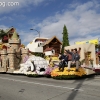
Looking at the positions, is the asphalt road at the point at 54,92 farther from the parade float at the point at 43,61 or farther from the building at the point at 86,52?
the building at the point at 86,52

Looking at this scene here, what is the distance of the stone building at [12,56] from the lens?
2372cm

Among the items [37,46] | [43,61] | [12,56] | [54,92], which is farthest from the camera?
[37,46]

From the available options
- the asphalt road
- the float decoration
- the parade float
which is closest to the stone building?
the parade float

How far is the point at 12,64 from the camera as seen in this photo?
2356cm

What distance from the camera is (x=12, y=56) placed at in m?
23.7

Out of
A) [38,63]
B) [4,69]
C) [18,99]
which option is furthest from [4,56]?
→ [18,99]

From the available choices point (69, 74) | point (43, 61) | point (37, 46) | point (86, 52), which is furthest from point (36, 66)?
point (37, 46)

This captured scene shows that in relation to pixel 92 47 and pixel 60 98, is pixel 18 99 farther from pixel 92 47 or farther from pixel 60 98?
pixel 92 47

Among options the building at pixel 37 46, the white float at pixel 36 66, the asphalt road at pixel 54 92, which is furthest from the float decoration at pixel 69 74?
→ the building at pixel 37 46

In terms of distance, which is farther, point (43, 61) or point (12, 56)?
point (12, 56)

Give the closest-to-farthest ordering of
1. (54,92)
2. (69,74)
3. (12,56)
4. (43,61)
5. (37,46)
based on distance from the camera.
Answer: (54,92)
(69,74)
(43,61)
(12,56)
(37,46)

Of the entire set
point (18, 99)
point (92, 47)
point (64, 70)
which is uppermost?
point (92, 47)

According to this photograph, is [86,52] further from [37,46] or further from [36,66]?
[37,46]

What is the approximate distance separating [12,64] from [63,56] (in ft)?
36.1
